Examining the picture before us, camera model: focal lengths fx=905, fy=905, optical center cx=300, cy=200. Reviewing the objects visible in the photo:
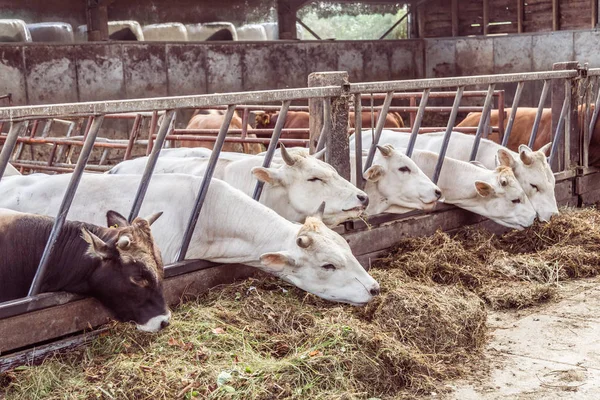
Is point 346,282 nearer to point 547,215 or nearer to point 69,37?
point 547,215

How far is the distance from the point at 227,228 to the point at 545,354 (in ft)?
6.48

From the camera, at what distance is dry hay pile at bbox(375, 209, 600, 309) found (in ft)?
20.1

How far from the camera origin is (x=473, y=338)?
16.6ft

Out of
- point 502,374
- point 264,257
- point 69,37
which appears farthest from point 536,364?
point 69,37

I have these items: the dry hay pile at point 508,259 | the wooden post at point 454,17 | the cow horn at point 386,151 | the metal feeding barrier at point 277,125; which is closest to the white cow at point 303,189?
the metal feeding barrier at point 277,125

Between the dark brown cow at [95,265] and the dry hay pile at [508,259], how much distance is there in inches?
82.7

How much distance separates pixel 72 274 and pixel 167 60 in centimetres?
1244

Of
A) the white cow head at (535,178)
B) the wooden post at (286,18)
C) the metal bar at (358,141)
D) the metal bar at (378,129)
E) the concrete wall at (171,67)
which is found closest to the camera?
the metal bar at (358,141)

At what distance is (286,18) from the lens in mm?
20250

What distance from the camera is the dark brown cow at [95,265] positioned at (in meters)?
4.44

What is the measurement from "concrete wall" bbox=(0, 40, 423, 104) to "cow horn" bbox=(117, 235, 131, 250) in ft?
35.6

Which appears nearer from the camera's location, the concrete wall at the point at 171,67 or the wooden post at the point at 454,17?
the concrete wall at the point at 171,67

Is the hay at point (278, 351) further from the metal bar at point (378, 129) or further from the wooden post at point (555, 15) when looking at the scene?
the wooden post at point (555, 15)

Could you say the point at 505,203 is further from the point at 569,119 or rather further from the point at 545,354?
the point at 545,354
